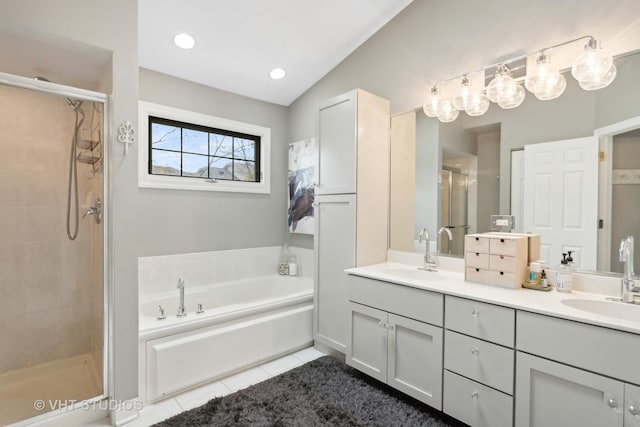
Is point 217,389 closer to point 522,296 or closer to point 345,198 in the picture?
point 345,198

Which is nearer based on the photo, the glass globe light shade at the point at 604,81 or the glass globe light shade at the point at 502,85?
the glass globe light shade at the point at 604,81

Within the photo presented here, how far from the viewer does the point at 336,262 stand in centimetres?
247

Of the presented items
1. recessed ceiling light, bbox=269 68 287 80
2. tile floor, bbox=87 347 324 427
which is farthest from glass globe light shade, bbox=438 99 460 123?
tile floor, bbox=87 347 324 427

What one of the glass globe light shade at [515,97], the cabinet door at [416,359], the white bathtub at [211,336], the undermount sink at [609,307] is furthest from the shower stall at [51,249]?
the undermount sink at [609,307]

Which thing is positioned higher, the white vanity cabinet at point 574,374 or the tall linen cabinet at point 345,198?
the tall linen cabinet at point 345,198

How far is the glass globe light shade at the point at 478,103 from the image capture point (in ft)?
6.75

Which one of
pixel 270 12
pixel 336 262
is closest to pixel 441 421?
pixel 336 262

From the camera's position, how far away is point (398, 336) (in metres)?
1.93

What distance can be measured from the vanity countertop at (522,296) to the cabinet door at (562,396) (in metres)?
0.22

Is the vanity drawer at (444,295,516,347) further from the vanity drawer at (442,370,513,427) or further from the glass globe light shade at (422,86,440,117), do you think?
the glass globe light shade at (422,86,440,117)

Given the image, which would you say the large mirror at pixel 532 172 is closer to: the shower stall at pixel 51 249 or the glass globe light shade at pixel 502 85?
the glass globe light shade at pixel 502 85

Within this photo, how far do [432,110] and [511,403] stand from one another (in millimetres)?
1856

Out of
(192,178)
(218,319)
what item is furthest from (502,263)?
(192,178)

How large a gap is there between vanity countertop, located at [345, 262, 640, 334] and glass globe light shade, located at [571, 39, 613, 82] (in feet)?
3.77
